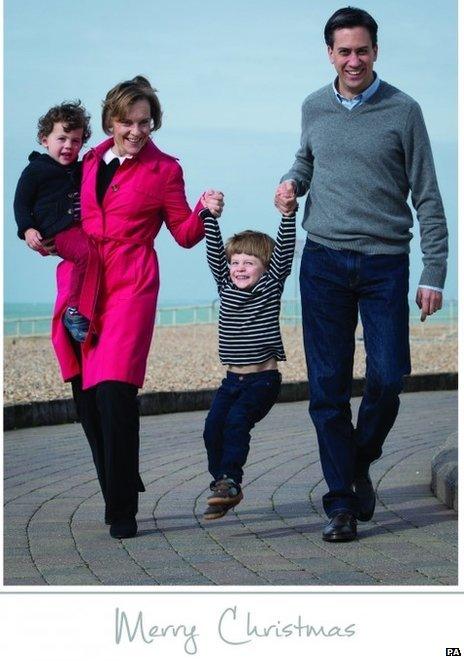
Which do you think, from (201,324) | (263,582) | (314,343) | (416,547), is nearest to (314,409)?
(314,343)

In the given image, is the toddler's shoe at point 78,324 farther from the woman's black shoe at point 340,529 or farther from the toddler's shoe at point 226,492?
the woman's black shoe at point 340,529

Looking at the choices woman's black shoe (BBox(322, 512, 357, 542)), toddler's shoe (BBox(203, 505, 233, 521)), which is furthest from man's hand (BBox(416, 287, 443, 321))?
toddler's shoe (BBox(203, 505, 233, 521))

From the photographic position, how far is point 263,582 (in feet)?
18.5

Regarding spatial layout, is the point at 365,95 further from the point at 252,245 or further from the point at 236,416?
the point at 236,416

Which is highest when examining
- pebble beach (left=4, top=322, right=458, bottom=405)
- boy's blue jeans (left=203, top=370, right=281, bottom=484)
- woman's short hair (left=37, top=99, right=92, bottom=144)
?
woman's short hair (left=37, top=99, right=92, bottom=144)

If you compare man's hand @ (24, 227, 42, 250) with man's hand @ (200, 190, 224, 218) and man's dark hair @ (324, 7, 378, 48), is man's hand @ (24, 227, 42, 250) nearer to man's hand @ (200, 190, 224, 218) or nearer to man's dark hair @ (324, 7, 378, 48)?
man's hand @ (200, 190, 224, 218)

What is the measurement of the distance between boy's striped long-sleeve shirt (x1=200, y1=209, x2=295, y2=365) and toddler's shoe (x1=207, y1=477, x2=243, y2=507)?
22.5 inches

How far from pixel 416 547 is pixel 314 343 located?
94 centimetres

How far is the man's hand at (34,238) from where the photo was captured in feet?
22.1

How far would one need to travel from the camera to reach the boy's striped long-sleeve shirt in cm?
691

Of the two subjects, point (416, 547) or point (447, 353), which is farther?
point (447, 353)

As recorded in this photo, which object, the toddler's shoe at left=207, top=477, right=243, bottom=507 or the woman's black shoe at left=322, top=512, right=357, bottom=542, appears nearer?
the woman's black shoe at left=322, top=512, right=357, bottom=542

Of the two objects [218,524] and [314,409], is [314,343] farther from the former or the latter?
[218,524]

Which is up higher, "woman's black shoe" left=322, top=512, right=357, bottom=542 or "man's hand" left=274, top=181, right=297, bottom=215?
"man's hand" left=274, top=181, right=297, bottom=215
